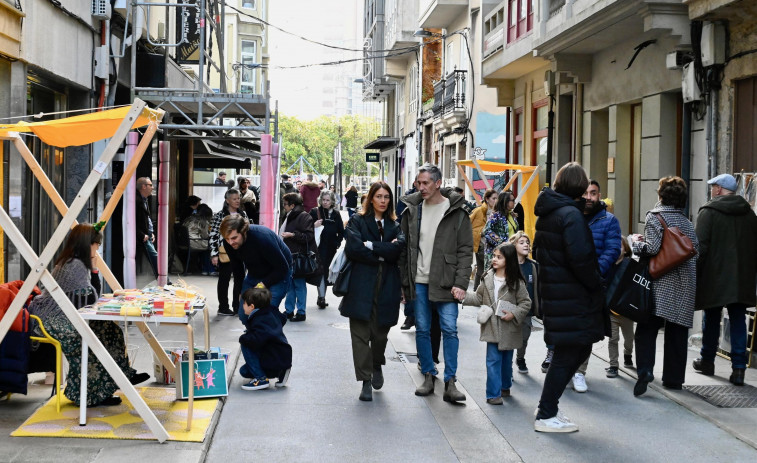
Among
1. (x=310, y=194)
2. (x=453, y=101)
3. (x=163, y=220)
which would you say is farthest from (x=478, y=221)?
(x=453, y=101)

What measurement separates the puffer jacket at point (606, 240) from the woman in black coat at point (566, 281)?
1608 mm

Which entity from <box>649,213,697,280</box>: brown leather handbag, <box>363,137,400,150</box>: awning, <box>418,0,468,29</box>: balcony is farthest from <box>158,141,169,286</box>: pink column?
<box>363,137,400,150</box>: awning

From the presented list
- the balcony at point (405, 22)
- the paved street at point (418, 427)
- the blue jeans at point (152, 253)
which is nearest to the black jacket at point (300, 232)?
the blue jeans at point (152, 253)

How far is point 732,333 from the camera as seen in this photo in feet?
30.3

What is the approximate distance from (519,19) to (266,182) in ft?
27.2

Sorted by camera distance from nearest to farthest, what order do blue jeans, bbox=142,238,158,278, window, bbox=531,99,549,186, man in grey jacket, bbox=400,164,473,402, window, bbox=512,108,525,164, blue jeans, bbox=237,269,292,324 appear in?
man in grey jacket, bbox=400,164,473,402 < blue jeans, bbox=237,269,292,324 < blue jeans, bbox=142,238,158,278 < window, bbox=531,99,549,186 < window, bbox=512,108,525,164

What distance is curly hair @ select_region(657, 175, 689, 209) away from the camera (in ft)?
27.9

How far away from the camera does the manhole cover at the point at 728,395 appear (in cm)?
827

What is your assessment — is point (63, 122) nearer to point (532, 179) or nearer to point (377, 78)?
point (532, 179)

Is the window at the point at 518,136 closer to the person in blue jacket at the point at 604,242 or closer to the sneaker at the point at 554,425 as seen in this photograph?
the person in blue jacket at the point at 604,242

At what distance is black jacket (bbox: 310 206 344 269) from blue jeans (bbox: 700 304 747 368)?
6.29 meters

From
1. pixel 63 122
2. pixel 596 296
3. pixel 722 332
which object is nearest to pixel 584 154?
pixel 722 332

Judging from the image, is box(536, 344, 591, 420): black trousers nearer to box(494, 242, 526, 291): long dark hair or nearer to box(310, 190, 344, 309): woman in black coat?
box(494, 242, 526, 291): long dark hair

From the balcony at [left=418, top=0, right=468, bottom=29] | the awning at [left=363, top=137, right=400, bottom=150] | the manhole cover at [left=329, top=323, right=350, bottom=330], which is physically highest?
the balcony at [left=418, top=0, right=468, bottom=29]
